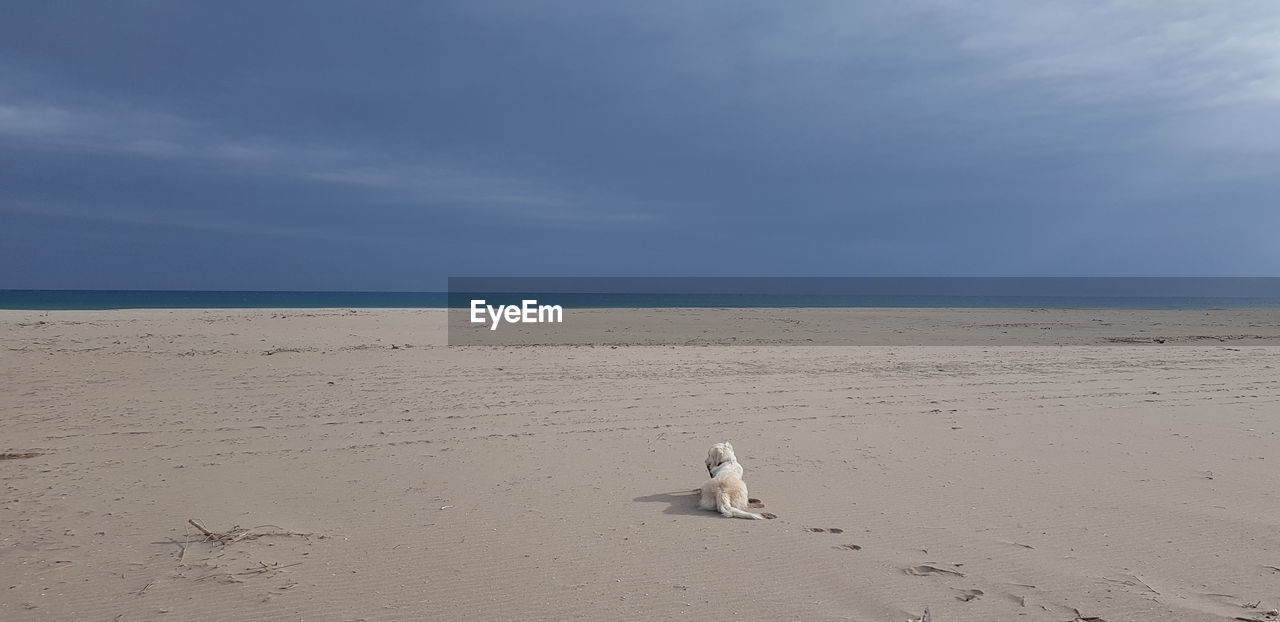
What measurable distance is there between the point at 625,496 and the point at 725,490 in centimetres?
81

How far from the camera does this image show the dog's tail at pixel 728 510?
4893 mm

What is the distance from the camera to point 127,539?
4473mm

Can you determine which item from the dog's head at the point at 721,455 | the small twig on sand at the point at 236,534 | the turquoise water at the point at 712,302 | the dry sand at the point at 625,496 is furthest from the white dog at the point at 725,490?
the turquoise water at the point at 712,302

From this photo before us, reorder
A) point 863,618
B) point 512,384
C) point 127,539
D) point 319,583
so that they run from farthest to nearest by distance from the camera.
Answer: point 512,384
point 127,539
point 319,583
point 863,618

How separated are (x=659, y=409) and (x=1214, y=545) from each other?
547cm

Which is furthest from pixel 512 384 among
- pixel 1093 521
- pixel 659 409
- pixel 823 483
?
pixel 1093 521

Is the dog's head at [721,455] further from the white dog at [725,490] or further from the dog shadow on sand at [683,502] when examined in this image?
the dog shadow on sand at [683,502]

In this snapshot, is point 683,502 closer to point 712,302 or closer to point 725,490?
point 725,490

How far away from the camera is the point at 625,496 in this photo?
215 inches

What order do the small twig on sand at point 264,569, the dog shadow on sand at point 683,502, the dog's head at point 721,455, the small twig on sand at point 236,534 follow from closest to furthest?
the small twig on sand at point 264,569 < the small twig on sand at point 236,534 < the dog shadow on sand at point 683,502 < the dog's head at point 721,455

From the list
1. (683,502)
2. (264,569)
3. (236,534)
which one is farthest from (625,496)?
(236,534)

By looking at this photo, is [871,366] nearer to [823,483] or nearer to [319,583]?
[823,483]

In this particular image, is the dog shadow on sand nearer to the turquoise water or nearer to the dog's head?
the dog's head

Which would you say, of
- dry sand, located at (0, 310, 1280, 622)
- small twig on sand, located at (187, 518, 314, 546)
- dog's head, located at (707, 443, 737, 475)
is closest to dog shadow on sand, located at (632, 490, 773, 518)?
dry sand, located at (0, 310, 1280, 622)
